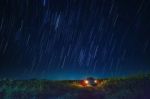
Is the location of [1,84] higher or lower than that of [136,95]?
higher

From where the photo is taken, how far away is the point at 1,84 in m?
26.7

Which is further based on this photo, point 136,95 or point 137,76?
point 137,76

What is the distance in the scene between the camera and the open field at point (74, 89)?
83.9 ft

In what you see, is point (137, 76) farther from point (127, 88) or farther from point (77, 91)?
point (77, 91)

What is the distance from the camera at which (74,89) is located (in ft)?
85.9

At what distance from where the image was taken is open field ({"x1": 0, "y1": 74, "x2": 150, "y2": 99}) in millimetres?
25562

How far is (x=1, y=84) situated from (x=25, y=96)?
2.76 meters

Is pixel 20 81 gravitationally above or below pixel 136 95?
above

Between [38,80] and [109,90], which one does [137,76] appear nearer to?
[109,90]

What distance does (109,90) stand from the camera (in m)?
26.2

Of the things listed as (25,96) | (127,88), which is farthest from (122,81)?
(25,96)

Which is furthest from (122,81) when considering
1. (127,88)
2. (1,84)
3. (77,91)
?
(1,84)

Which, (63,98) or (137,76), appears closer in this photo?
(63,98)

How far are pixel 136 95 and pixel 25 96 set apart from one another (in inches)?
367
